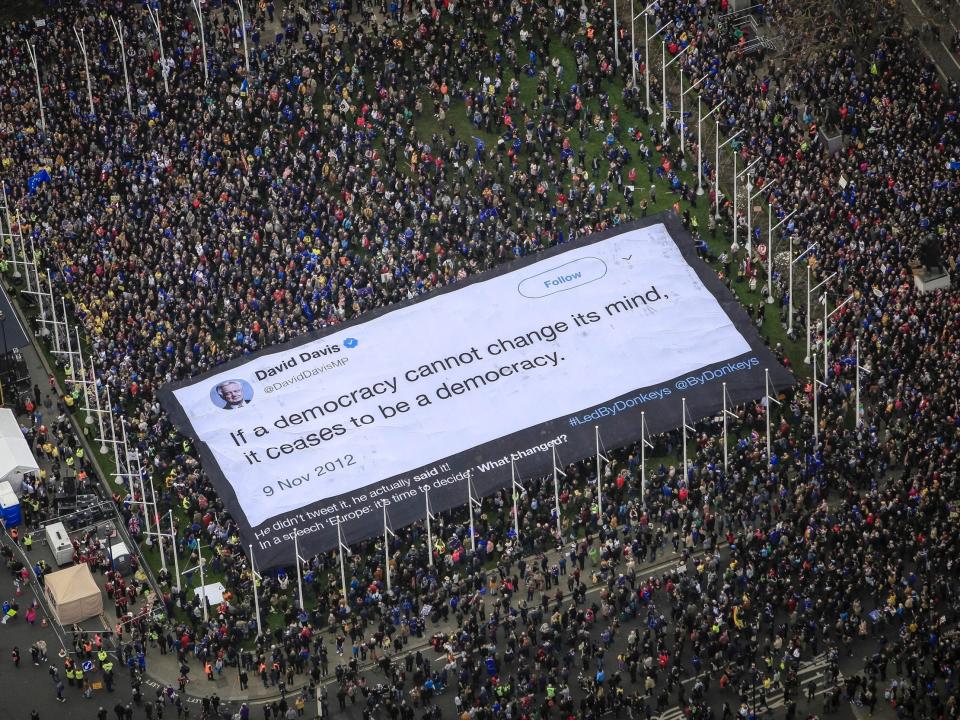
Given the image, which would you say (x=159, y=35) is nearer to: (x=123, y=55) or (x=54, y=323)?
Result: (x=123, y=55)

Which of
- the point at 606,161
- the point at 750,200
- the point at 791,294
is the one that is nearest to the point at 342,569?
the point at 791,294

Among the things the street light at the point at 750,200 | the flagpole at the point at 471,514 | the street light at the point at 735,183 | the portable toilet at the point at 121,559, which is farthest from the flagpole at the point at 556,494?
the portable toilet at the point at 121,559

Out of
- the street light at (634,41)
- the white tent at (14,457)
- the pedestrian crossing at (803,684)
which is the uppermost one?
the street light at (634,41)

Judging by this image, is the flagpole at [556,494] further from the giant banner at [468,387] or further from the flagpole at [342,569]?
the flagpole at [342,569]

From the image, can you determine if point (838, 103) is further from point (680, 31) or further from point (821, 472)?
point (821, 472)

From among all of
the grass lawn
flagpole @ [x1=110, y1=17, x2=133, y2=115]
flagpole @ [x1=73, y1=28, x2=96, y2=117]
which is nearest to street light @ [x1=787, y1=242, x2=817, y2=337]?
the grass lawn

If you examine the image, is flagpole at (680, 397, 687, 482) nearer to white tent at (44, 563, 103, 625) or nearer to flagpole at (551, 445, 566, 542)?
flagpole at (551, 445, 566, 542)

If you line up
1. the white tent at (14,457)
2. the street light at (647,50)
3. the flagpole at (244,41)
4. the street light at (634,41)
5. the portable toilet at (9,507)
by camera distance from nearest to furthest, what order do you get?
the portable toilet at (9,507)
the white tent at (14,457)
the street light at (647,50)
the street light at (634,41)
the flagpole at (244,41)
